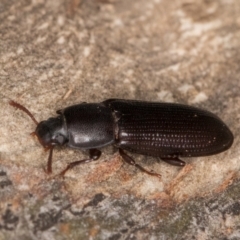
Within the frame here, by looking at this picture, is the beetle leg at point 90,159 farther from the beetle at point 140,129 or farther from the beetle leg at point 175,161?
the beetle leg at point 175,161

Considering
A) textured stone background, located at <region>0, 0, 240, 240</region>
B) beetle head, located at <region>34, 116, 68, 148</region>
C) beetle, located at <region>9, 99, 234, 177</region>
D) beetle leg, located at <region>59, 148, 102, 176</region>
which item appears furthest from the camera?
beetle, located at <region>9, 99, 234, 177</region>

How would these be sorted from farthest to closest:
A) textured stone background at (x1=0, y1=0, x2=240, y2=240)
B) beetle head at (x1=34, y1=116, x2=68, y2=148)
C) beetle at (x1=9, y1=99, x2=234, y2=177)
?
1. beetle at (x1=9, y1=99, x2=234, y2=177)
2. beetle head at (x1=34, y1=116, x2=68, y2=148)
3. textured stone background at (x1=0, y1=0, x2=240, y2=240)

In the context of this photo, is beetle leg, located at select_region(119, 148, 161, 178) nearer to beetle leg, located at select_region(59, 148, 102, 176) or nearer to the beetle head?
beetle leg, located at select_region(59, 148, 102, 176)

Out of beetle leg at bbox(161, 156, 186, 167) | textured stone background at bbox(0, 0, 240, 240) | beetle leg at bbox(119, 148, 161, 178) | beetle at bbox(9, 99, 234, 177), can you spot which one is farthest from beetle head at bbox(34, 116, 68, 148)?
beetle leg at bbox(161, 156, 186, 167)

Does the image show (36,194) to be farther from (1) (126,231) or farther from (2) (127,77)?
(2) (127,77)

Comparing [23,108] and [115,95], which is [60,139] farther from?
[115,95]

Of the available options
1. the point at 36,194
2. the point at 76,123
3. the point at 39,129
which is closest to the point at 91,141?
the point at 76,123

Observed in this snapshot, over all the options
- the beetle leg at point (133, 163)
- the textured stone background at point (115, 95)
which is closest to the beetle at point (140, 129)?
the beetle leg at point (133, 163)

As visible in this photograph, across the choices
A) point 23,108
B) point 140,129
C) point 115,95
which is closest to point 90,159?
point 140,129
